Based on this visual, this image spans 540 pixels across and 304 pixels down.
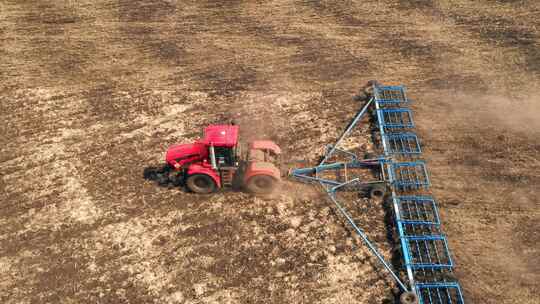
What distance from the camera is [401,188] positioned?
1149cm

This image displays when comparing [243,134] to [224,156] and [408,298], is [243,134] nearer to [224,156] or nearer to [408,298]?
[224,156]

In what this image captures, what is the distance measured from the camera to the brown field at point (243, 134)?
31.3ft

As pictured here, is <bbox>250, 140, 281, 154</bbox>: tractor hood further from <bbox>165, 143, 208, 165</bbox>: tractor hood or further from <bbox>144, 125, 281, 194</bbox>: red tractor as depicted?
<bbox>165, 143, 208, 165</bbox>: tractor hood

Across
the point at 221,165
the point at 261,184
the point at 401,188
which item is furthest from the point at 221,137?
the point at 401,188

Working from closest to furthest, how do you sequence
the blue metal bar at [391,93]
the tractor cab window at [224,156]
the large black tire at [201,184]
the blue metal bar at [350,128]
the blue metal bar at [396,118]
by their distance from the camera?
the tractor cab window at [224,156], the large black tire at [201,184], the blue metal bar at [350,128], the blue metal bar at [396,118], the blue metal bar at [391,93]

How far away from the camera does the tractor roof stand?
1042cm

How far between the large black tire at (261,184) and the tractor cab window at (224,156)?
722 millimetres

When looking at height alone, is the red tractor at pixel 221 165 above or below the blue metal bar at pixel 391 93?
below

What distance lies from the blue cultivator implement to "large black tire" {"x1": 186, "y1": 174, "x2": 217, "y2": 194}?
2309 millimetres

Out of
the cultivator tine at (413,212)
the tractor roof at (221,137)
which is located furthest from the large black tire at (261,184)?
the cultivator tine at (413,212)

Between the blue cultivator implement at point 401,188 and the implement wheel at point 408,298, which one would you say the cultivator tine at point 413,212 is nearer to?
the blue cultivator implement at point 401,188

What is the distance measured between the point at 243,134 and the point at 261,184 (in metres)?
3.04

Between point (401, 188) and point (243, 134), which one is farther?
point (243, 134)

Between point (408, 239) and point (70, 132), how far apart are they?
11210 mm
